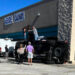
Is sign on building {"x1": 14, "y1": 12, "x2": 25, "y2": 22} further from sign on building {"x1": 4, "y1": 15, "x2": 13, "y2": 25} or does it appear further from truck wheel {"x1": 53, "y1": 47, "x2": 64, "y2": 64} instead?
truck wheel {"x1": 53, "y1": 47, "x2": 64, "y2": 64}

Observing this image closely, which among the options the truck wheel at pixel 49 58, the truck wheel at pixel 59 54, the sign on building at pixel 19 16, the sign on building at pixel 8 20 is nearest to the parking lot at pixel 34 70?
the truck wheel at pixel 49 58

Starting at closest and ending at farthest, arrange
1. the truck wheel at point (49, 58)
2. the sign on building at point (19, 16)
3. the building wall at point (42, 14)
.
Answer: the truck wheel at point (49, 58), the building wall at point (42, 14), the sign on building at point (19, 16)

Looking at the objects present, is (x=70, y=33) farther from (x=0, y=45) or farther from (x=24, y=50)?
(x=0, y=45)

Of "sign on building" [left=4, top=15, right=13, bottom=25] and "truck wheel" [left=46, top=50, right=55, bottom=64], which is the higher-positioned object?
"sign on building" [left=4, top=15, right=13, bottom=25]

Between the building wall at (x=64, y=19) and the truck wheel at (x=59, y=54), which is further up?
the building wall at (x=64, y=19)

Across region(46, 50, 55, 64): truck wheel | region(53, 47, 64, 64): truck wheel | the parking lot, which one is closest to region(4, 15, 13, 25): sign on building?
region(53, 47, 64, 64): truck wheel

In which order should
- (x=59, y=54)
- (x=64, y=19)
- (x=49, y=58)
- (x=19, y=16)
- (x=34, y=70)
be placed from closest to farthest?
(x=34, y=70)
(x=49, y=58)
(x=59, y=54)
(x=64, y=19)
(x=19, y=16)

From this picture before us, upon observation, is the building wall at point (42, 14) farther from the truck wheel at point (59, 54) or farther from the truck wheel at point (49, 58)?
the truck wheel at point (49, 58)

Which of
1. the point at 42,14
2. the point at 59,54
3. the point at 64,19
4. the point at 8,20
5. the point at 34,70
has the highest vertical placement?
the point at 8,20

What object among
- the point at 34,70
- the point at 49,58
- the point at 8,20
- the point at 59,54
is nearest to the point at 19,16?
the point at 8,20

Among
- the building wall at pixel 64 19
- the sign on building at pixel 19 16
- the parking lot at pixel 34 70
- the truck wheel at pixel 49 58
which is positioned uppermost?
the sign on building at pixel 19 16

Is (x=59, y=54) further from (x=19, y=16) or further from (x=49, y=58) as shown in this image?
(x=19, y=16)

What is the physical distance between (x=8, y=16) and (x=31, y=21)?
7794 millimetres

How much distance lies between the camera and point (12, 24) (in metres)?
27.7
